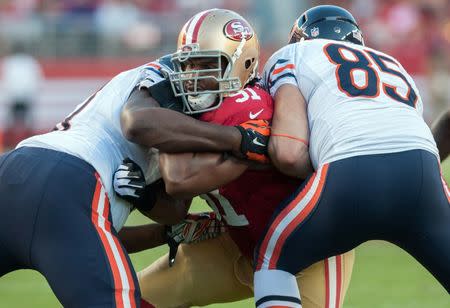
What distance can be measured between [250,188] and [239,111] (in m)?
0.38

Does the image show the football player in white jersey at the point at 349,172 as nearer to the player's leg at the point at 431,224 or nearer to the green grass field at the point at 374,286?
the player's leg at the point at 431,224

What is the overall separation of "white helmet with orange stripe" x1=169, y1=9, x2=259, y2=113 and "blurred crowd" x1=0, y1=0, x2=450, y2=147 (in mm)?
11183

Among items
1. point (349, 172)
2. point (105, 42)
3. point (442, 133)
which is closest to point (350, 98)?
point (349, 172)

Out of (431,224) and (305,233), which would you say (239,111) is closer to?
(305,233)

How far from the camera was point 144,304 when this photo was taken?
5.12 metres

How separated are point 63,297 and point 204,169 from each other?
0.82m

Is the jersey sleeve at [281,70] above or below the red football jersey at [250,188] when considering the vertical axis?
above

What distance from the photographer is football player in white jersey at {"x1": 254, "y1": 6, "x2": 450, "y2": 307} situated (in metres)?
4.25

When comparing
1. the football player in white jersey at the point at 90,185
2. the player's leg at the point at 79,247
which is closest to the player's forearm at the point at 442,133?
the football player in white jersey at the point at 90,185

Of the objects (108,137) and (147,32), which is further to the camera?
(147,32)

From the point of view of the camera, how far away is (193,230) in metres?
5.07

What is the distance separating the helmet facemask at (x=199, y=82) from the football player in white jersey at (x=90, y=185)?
10cm

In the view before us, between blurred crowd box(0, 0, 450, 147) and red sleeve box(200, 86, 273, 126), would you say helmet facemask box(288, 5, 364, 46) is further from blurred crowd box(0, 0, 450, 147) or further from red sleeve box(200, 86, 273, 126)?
blurred crowd box(0, 0, 450, 147)

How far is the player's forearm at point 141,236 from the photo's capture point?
5.15 m
